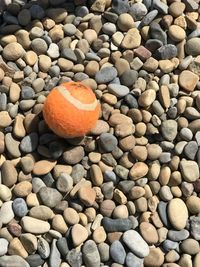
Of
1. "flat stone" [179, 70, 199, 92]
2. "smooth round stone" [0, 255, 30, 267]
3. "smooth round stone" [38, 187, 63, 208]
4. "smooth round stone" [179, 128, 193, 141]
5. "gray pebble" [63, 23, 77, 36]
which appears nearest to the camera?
"smooth round stone" [0, 255, 30, 267]

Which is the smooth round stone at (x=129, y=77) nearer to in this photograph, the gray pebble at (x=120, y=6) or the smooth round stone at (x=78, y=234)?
the gray pebble at (x=120, y=6)

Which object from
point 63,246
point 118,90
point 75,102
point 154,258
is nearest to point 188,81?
point 118,90

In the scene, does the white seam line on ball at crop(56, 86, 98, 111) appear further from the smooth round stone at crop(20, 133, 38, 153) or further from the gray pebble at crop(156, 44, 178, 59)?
the gray pebble at crop(156, 44, 178, 59)

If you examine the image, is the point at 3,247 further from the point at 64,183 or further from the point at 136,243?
the point at 136,243

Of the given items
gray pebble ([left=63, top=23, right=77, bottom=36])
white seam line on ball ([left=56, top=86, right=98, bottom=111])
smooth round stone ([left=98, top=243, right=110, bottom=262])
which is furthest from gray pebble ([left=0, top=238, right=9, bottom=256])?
gray pebble ([left=63, top=23, right=77, bottom=36])

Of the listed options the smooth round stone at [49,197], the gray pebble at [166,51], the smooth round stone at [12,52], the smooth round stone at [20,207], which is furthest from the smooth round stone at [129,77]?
the smooth round stone at [20,207]
